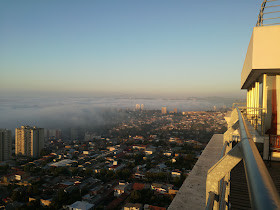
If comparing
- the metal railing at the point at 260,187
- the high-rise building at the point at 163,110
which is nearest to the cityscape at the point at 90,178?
Answer: the metal railing at the point at 260,187

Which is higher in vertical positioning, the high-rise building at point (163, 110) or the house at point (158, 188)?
the high-rise building at point (163, 110)

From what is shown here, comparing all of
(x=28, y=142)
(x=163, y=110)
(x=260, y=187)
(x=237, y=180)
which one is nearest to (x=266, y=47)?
(x=237, y=180)

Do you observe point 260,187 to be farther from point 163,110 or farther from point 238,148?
point 163,110

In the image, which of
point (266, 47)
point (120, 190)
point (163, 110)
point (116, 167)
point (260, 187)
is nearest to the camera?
point (260, 187)

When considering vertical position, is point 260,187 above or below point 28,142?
above

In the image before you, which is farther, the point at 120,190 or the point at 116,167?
the point at 116,167

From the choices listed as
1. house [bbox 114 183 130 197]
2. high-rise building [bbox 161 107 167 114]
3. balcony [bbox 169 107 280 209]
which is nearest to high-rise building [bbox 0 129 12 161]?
house [bbox 114 183 130 197]

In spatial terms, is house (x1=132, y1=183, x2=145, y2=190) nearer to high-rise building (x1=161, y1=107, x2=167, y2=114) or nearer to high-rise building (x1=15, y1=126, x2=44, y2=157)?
high-rise building (x1=15, y1=126, x2=44, y2=157)

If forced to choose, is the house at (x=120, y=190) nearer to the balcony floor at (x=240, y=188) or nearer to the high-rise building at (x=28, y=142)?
the balcony floor at (x=240, y=188)

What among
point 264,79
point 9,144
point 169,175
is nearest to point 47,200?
point 169,175
